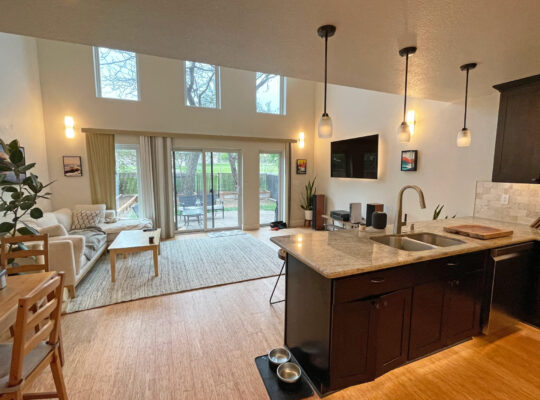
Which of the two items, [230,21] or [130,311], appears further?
[130,311]

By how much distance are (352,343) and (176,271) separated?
273 cm

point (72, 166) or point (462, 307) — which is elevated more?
point (72, 166)

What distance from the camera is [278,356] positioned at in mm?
1830

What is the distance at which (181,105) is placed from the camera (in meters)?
5.27

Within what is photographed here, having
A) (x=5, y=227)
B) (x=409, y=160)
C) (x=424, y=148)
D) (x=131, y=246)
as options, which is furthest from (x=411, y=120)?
(x=5, y=227)

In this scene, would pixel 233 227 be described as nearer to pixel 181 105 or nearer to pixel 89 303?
pixel 181 105

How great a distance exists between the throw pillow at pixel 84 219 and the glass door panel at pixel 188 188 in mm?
1547

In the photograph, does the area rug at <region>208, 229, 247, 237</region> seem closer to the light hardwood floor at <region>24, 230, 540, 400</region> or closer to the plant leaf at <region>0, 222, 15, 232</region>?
the light hardwood floor at <region>24, 230, 540, 400</region>

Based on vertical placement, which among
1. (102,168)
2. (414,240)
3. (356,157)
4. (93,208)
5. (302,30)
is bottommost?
(93,208)

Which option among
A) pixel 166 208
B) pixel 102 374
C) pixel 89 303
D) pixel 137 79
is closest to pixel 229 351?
pixel 102 374

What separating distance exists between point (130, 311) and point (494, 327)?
339 centimetres

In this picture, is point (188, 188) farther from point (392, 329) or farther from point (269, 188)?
point (392, 329)

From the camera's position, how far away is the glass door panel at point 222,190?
5.75 meters

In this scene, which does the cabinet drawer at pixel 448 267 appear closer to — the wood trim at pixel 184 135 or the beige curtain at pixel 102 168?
the wood trim at pixel 184 135
